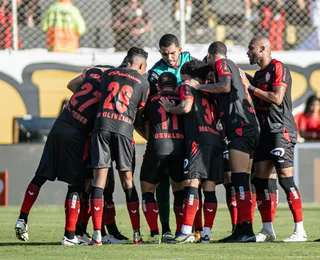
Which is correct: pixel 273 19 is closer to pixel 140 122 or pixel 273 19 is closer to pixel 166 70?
pixel 166 70

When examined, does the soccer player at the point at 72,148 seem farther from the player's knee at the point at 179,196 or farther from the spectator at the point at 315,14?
the spectator at the point at 315,14

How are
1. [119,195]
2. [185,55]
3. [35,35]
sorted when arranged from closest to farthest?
[185,55], [119,195], [35,35]

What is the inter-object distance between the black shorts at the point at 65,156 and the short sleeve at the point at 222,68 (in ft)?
5.32

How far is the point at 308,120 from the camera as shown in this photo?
16.7m

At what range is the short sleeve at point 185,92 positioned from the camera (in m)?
9.08

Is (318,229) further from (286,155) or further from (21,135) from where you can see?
(21,135)

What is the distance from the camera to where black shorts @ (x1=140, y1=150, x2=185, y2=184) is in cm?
920

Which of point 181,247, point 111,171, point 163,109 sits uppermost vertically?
point 163,109

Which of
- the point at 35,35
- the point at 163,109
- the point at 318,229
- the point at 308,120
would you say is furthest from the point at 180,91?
the point at 35,35

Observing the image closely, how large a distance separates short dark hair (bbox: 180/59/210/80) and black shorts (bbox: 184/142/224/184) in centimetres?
81

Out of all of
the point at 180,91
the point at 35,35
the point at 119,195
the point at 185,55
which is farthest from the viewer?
the point at 35,35

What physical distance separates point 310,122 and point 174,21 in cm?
A: 385

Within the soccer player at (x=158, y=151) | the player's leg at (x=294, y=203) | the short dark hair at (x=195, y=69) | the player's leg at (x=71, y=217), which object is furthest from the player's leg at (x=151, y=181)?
the player's leg at (x=294, y=203)

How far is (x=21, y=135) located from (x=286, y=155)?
8061 millimetres
